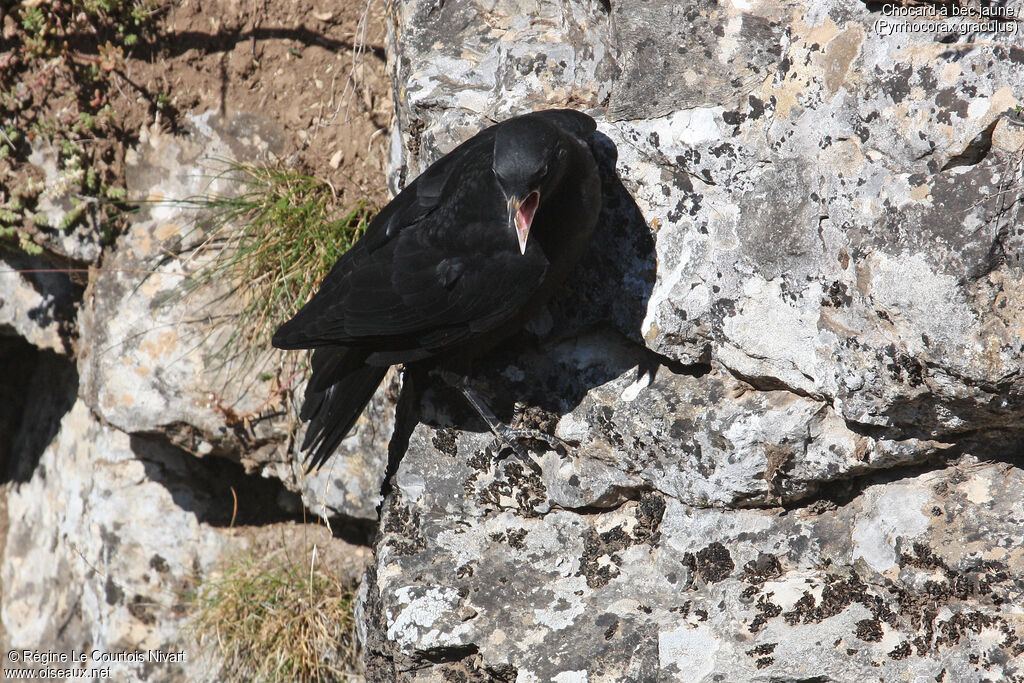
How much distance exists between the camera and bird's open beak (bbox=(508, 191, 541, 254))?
269cm

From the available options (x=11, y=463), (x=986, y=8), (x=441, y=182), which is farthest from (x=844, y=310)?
(x=11, y=463)

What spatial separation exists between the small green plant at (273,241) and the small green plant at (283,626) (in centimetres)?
126

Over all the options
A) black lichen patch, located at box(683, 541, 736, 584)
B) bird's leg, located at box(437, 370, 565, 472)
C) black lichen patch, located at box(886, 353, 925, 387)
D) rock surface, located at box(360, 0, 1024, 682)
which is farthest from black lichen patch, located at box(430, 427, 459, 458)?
black lichen patch, located at box(886, 353, 925, 387)

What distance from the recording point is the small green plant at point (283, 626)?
420cm

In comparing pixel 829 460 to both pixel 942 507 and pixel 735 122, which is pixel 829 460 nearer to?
pixel 942 507

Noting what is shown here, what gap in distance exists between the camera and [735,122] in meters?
2.89

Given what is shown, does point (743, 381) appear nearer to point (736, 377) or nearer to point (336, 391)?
point (736, 377)

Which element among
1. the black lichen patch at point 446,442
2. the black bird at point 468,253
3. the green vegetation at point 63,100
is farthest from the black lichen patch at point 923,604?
the green vegetation at point 63,100

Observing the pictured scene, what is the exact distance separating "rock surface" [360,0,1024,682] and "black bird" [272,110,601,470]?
0.31 meters

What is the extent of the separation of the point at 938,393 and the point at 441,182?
183 centimetres

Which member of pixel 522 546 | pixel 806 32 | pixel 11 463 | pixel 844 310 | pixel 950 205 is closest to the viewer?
pixel 950 205

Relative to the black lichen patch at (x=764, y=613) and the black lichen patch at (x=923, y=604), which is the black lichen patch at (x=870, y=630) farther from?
the black lichen patch at (x=764, y=613)

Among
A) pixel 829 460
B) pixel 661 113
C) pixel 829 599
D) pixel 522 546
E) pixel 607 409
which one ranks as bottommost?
pixel 829 599

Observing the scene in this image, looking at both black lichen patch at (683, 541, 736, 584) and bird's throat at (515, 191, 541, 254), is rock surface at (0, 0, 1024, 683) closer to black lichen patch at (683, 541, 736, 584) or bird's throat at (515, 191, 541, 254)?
black lichen patch at (683, 541, 736, 584)
